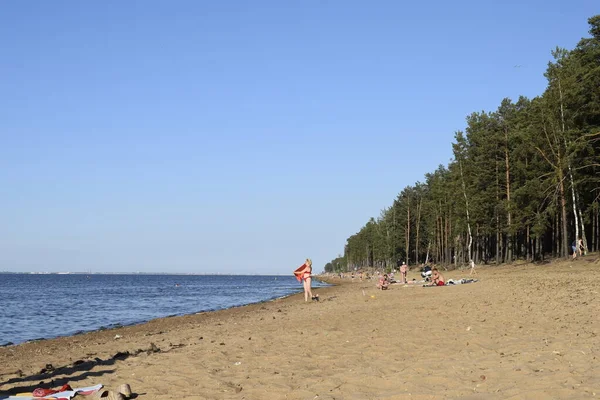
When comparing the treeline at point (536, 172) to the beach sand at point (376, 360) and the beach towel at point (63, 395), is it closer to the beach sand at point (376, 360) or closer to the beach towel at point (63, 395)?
the beach sand at point (376, 360)

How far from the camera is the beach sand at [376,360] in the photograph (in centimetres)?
780

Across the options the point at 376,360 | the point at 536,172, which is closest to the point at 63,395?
the point at 376,360

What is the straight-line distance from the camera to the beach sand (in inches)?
307

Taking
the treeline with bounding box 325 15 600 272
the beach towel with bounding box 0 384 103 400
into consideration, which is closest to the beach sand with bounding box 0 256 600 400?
the beach towel with bounding box 0 384 103 400

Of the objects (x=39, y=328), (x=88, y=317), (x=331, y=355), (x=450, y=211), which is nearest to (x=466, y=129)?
(x=450, y=211)

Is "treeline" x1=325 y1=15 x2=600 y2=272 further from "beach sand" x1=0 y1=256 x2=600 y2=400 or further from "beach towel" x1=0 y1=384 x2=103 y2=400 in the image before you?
"beach towel" x1=0 y1=384 x2=103 y2=400

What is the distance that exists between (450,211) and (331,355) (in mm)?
66260

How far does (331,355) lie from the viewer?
36.0ft

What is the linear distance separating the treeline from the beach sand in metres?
23.6

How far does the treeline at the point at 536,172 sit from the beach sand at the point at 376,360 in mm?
23600

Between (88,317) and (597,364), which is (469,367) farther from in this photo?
(88,317)

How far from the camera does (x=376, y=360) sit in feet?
33.2

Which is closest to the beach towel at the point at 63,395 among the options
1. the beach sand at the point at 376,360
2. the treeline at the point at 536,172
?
the beach sand at the point at 376,360

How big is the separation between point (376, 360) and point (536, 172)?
38.0 m
